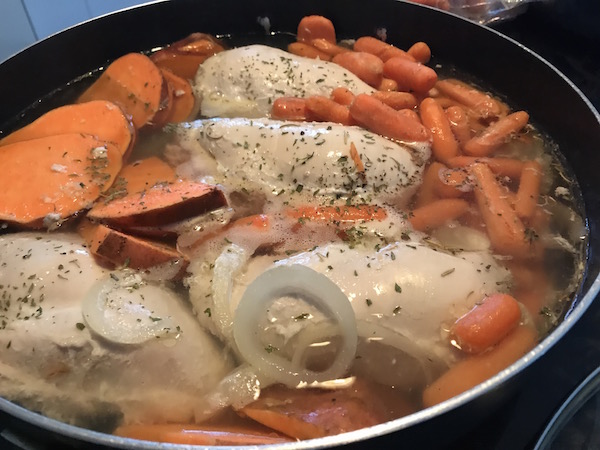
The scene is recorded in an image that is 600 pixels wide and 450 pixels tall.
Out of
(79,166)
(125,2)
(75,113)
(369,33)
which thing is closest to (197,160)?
(79,166)

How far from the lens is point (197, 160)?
1698 millimetres

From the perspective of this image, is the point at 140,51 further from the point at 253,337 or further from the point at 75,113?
the point at 253,337

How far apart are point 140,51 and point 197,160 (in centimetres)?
80

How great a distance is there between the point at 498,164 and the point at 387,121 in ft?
1.15

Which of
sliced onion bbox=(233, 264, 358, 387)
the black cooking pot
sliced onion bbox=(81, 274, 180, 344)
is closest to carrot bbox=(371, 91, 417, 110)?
the black cooking pot

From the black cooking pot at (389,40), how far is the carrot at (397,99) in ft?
1.10

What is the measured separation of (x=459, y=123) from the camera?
1832mm

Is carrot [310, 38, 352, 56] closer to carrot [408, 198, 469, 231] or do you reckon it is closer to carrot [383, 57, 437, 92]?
carrot [383, 57, 437, 92]

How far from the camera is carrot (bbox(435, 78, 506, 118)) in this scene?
6.14 ft

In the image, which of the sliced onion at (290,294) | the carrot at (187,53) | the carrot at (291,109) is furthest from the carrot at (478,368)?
the carrot at (187,53)

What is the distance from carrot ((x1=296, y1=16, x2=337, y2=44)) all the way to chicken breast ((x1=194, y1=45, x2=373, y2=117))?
23 cm

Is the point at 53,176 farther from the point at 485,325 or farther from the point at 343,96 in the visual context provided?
the point at 485,325

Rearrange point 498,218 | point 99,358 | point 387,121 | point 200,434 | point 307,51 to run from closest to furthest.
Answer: point 200,434 < point 99,358 < point 498,218 < point 387,121 < point 307,51

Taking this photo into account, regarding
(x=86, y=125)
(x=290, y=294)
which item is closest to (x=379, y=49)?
(x=86, y=125)
